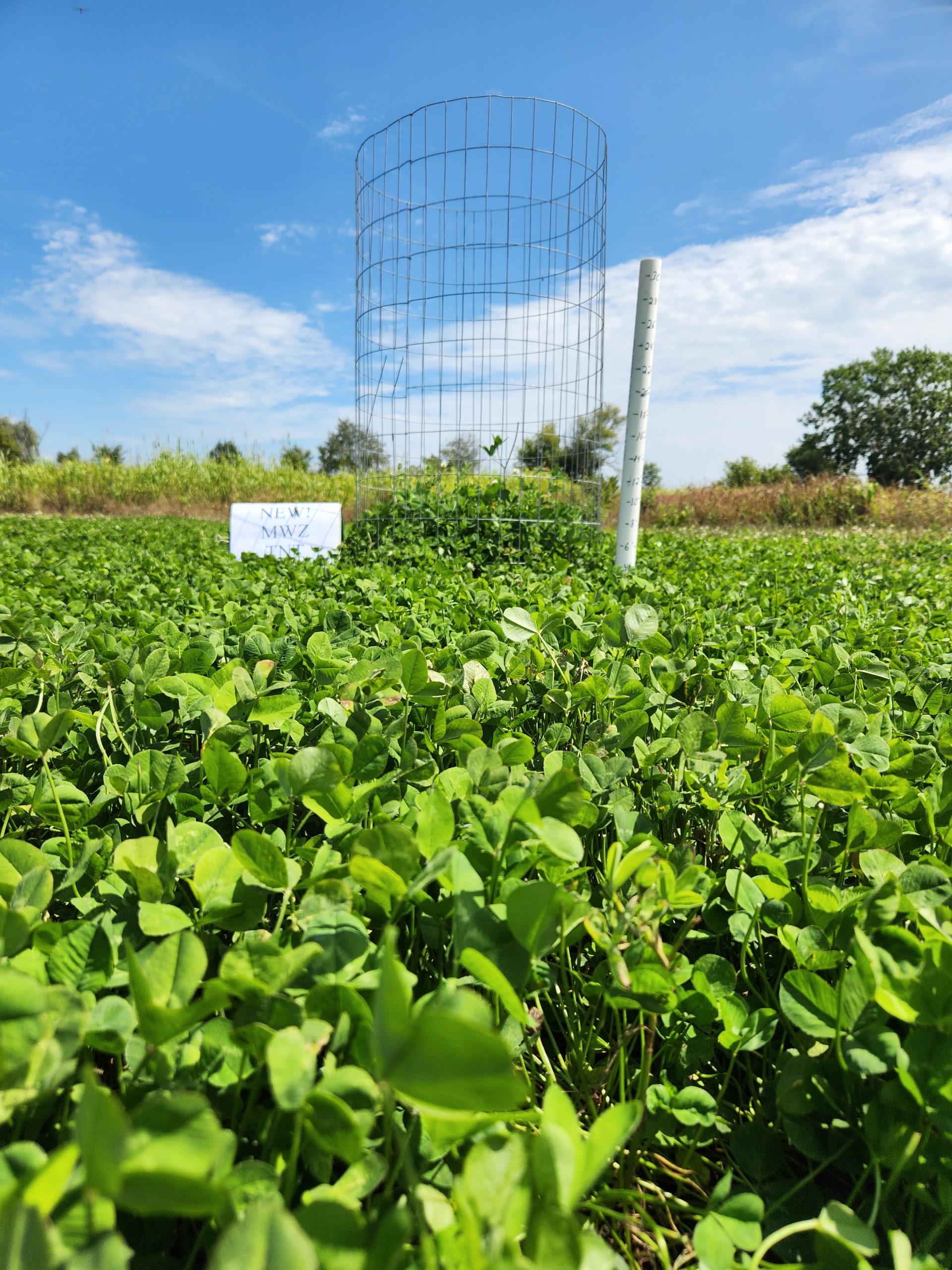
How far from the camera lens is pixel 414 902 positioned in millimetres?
724

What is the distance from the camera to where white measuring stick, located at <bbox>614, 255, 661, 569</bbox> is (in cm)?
382

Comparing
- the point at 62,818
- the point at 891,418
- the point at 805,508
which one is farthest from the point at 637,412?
the point at 891,418

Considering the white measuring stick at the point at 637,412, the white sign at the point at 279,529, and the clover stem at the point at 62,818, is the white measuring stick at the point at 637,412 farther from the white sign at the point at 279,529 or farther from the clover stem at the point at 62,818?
the clover stem at the point at 62,818

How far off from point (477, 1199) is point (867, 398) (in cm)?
5368

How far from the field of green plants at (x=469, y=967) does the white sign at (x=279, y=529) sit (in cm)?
378

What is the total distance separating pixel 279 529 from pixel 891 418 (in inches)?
1946

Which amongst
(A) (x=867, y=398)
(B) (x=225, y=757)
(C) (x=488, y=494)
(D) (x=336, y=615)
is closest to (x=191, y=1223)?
(B) (x=225, y=757)

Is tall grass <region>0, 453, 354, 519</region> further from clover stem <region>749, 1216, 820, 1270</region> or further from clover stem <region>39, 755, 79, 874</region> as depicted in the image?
clover stem <region>749, 1216, 820, 1270</region>

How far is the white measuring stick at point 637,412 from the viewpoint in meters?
3.82

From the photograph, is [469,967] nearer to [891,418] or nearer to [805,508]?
[805,508]

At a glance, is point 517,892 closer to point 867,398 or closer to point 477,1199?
point 477,1199

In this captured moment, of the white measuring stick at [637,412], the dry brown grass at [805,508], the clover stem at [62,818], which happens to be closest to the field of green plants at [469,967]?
the clover stem at [62,818]

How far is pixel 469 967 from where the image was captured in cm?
55

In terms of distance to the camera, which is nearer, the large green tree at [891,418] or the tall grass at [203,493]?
the tall grass at [203,493]
